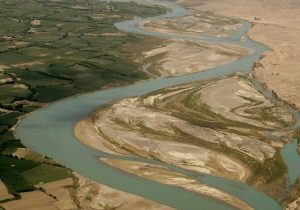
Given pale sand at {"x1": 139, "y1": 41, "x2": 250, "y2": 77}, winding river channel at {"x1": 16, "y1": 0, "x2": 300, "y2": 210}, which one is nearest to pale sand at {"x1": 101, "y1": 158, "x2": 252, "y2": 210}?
winding river channel at {"x1": 16, "y1": 0, "x2": 300, "y2": 210}

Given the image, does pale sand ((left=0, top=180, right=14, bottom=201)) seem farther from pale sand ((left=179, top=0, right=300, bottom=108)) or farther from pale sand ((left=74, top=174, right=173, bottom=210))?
pale sand ((left=179, top=0, right=300, bottom=108))

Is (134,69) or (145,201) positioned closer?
(145,201)

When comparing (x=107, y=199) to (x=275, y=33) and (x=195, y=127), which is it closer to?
(x=195, y=127)

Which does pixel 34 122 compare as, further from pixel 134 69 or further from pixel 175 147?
pixel 134 69

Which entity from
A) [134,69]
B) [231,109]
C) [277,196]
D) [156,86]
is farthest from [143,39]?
[277,196]

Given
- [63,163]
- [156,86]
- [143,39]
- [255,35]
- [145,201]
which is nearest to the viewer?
[145,201]

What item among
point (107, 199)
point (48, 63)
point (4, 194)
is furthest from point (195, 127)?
point (48, 63)

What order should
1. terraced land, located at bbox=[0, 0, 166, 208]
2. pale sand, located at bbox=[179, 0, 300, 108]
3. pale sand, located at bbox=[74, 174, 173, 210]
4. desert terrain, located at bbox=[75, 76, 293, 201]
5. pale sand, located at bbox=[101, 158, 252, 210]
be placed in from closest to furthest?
1. pale sand, located at bbox=[74, 174, 173, 210]
2. pale sand, located at bbox=[101, 158, 252, 210]
3. terraced land, located at bbox=[0, 0, 166, 208]
4. desert terrain, located at bbox=[75, 76, 293, 201]
5. pale sand, located at bbox=[179, 0, 300, 108]
